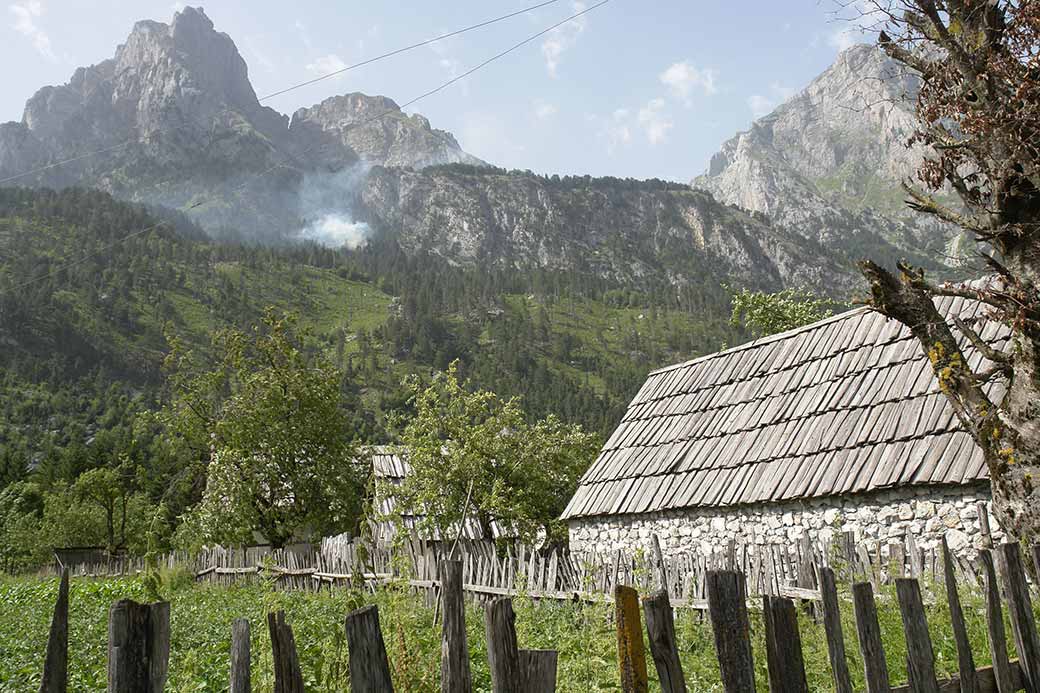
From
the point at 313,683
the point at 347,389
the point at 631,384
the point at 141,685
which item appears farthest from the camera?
the point at 631,384

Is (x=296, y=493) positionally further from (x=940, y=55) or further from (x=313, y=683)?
(x=940, y=55)

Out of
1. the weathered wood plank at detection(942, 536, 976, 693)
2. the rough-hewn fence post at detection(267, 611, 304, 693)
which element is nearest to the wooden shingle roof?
the weathered wood plank at detection(942, 536, 976, 693)

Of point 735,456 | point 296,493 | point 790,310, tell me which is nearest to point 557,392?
point 790,310

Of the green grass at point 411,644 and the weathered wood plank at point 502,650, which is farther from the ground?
the weathered wood plank at point 502,650

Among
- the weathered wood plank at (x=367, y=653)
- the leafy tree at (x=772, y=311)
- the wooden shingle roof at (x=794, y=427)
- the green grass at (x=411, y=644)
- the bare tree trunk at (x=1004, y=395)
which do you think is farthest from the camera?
the leafy tree at (x=772, y=311)

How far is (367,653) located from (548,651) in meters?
0.53

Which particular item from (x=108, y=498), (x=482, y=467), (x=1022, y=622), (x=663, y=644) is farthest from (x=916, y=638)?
(x=108, y=498)

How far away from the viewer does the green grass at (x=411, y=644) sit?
482 centimetres

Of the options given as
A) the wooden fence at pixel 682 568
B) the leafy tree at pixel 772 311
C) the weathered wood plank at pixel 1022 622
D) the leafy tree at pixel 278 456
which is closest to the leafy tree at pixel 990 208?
the wooden fence at pixel 682 568

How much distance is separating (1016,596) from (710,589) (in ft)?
6.75

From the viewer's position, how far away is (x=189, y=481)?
43062 mm

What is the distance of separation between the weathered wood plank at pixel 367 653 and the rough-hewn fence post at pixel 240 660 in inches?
13.2

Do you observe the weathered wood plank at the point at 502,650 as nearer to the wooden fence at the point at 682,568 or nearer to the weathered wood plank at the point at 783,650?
the weathered wood plank at the point at 783,650

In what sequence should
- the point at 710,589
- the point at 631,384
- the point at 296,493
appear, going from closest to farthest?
1. the point at 710,589
2. the point at 296,493
3. the point at 631,384
